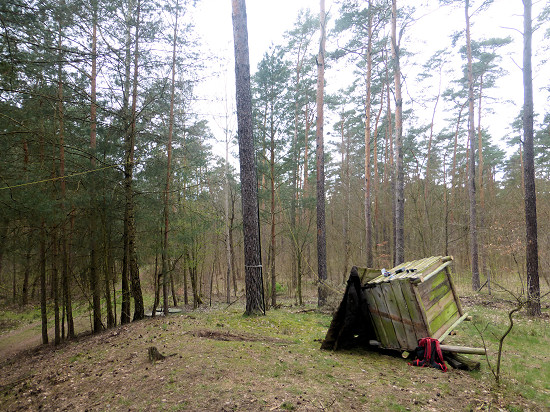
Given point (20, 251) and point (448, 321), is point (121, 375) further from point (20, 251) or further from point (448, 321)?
point (20, 251)

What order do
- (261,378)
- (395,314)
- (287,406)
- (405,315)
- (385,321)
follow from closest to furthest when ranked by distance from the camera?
(287,406) → (261,378) → (405,315) → (395,314) → (385,321)

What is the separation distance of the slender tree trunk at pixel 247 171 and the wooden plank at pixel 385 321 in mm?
3390

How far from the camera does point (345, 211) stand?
22.4 m

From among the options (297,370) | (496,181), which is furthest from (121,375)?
(496,181)

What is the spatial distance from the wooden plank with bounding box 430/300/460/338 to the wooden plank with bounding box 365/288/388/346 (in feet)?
2.39

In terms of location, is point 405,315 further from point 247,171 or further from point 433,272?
point 247,171

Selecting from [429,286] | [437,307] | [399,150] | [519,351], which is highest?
[399,150]

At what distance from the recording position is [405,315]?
4629mm

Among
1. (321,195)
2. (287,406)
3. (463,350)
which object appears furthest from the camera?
(321,195)

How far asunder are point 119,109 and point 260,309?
7.29 meters

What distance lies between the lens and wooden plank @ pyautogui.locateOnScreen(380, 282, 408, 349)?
4.71 metres

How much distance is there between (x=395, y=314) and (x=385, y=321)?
0.27 m

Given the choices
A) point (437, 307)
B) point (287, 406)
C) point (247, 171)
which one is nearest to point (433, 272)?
point (437, 307)

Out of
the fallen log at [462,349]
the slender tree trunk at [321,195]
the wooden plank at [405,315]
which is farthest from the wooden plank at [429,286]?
the slender tree trunk at [321,195]
